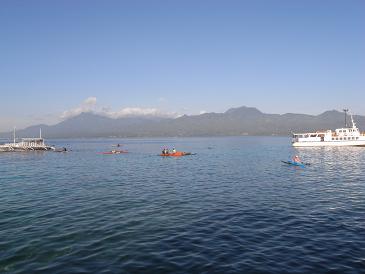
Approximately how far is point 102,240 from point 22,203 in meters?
15.5

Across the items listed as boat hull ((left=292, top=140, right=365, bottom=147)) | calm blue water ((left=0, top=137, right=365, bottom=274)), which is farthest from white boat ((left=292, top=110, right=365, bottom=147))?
calm blue water ((left=0, top=137, right=365, bottom=274))

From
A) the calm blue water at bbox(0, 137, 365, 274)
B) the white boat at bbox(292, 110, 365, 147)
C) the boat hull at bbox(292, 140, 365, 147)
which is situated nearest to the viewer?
the calm blue water at bbox(0, 137, 365, 274)

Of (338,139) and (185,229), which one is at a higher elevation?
(338,139)

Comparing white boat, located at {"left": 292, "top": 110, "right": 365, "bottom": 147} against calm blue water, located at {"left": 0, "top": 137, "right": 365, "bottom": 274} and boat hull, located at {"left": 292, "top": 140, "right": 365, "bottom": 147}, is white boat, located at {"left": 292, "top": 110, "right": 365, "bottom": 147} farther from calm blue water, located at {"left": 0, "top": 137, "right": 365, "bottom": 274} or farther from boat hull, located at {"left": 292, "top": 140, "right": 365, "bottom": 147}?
calm blue water, located at {"left": 0, "top": 137, "right": 365, "bottom": 274}

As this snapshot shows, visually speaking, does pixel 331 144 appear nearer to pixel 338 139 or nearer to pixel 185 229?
pixel 338 139

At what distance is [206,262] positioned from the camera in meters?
15.7

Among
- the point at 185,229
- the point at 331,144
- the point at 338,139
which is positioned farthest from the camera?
the point at 338,139

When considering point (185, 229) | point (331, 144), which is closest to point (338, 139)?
point (331, 144)

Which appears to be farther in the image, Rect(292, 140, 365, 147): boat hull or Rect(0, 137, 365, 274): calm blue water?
Rect(292, 140, 365, 147): boat hull

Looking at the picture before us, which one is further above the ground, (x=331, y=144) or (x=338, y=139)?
Answer: (x=338, y=139)

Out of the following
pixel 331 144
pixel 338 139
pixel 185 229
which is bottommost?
pixel 185 229

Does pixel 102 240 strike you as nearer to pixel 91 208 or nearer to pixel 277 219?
pixel 91 208

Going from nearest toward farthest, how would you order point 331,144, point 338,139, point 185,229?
point 185,229 < point 331,144 < point 338,139

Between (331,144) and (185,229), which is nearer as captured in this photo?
(185,229)
